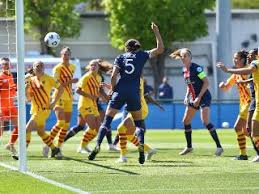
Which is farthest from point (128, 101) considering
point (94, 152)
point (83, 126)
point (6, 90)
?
point (83, 126)

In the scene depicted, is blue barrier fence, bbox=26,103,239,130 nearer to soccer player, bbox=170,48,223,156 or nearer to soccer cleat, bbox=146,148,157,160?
soccer player, bbox=170,48,223,156

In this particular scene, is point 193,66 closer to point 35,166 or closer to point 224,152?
point 224,152

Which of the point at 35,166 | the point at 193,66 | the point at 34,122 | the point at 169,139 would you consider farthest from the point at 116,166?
the point at 169,139

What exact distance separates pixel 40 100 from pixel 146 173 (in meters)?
4.32

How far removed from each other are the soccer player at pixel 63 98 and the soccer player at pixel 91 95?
0.25 meters

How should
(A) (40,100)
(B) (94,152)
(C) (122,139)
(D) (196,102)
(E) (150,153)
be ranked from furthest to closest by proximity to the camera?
(D) (196,102) < (A) (40,100) < (E) (150,153) < (C) (122,139) < (B) (94,152)

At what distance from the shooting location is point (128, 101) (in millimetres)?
17828

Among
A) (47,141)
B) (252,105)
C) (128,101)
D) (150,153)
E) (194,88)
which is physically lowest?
(150,153)

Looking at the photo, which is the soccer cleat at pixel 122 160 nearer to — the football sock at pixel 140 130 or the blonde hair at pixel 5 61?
the football sock at pixel 140 130

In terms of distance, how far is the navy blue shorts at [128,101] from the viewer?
17.8 metres

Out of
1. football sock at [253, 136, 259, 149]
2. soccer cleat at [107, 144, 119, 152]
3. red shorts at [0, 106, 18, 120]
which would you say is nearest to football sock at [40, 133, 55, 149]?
red shorts at [0, 106, 18, 120]

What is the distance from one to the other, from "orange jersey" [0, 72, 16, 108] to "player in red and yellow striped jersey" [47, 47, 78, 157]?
0.93 metres

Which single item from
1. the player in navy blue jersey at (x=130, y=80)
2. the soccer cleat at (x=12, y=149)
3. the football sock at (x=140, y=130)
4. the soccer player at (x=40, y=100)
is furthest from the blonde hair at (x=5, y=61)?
the football sock at (x=140, y=130)

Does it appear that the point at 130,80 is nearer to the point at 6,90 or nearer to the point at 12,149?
the point at 12,149
